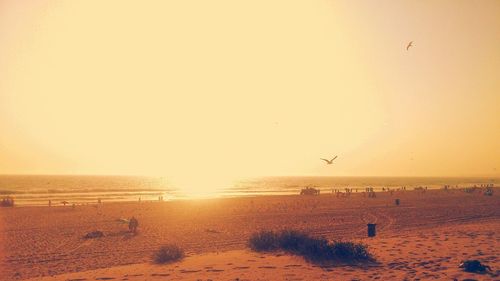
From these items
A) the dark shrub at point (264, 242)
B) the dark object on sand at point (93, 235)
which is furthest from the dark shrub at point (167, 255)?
the dark object on sand at point (93, 235)

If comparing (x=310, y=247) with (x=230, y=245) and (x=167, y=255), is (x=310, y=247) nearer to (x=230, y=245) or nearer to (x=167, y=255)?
(x=167, y=255)

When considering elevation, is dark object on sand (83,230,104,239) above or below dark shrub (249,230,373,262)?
below

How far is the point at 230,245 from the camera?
17.6 metres

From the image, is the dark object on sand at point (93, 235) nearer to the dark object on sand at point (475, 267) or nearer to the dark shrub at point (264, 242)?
the dark shrub at point (264, 242)

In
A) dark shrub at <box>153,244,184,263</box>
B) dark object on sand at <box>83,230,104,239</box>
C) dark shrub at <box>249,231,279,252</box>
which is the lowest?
dark object on sand at <box>83,230,104,239</box>

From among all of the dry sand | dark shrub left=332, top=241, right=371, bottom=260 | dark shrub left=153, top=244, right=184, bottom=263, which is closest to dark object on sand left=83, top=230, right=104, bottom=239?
the dry sand

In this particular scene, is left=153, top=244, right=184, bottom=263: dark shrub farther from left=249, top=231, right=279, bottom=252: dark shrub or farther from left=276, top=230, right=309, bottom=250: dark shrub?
left=276, top=230, right=309, bottom=250: dark shrub

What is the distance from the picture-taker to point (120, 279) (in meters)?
10.7

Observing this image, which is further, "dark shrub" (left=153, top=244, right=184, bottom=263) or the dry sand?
"dark shrub" (left=153, top=244, right=184, bottom=263)

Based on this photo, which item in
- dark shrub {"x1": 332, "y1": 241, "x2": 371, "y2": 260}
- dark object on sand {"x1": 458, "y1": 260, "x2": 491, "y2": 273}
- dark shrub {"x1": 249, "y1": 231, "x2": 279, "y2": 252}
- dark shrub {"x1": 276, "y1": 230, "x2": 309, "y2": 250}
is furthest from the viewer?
dark shrub {"x1": 249, "y1": 231, "x2": 279, "y2": 252}

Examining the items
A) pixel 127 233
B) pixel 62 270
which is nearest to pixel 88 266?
pixel 62 270

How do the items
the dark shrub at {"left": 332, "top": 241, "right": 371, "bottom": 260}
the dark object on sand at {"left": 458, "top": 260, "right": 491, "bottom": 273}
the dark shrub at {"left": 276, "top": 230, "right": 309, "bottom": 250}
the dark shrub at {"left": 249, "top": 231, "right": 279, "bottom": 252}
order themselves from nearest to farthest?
the dark object on sand at {"left": 458, "top": 260, "right": 491, "bottom": 273}
the dark shrub at {"left": 332, "top": 241, "right": 371, "bottom": 260}
the dark shrub at {"left": 276, "top": 230, "right": 309, "bottom": 250}
the dark shrub at {"left": 249, "top": 231, "right": 279, "bottom": 252}

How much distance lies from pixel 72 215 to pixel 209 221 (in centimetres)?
1311

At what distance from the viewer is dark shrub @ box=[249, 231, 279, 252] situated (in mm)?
13711
